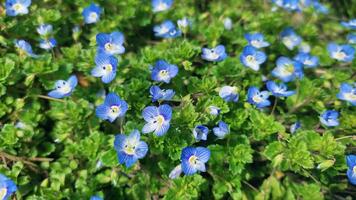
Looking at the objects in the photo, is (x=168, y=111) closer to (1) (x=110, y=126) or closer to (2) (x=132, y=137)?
(2) (x=132, y=137)

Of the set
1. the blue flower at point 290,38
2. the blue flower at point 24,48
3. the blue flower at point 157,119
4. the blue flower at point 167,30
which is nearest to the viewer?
the blue flower at point 157,119

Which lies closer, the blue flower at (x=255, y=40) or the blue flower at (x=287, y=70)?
the blue flower at (x=287, y=70)

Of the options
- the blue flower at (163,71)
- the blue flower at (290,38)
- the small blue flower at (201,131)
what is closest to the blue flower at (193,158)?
the small blue flower at (201,131)

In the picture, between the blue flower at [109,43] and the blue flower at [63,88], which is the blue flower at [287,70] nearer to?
the blue flower at [109,43]

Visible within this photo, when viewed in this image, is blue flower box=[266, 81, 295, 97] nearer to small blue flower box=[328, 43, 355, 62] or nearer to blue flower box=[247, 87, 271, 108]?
blue flower box=[247, 87, 271, 108]

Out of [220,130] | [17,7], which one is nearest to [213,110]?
[220,130]

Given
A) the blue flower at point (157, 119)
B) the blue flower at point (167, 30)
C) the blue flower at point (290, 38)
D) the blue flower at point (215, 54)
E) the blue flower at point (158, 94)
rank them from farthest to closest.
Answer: the blue flower at point (290, 38)
the blue flower at point (167, 30)
the blue flower at point (215, 54)
the blue flower at point (158, 94)
the blue flower at point (157, 119)

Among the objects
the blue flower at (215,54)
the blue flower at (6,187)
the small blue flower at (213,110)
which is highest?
the small blue flower at (213,110)

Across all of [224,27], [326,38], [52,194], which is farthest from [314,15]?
[52,194]
